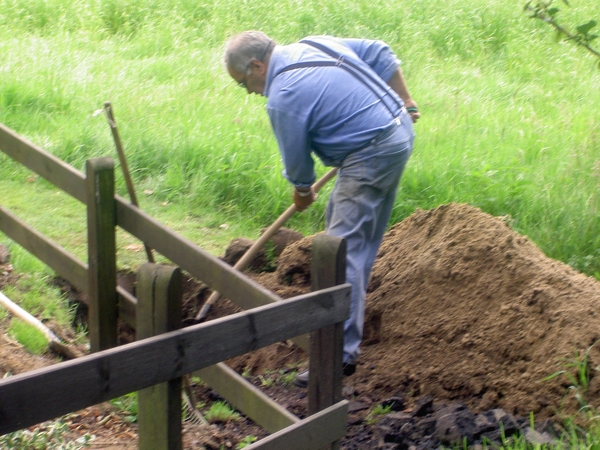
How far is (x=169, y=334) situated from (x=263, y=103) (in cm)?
692

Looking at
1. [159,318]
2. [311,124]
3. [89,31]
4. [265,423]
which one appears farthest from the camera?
[89,31]

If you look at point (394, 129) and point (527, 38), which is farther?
point (527, 38)

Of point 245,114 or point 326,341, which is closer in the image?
point 326,341

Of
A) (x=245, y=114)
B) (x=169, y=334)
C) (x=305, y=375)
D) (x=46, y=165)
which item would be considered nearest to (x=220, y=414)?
(x=305, y=375)

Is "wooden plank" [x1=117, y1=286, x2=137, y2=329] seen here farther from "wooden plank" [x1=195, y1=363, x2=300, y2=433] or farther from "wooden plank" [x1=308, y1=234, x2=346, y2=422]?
"wooden plank" [x1=308, y1=234, x2=346, y2=422]

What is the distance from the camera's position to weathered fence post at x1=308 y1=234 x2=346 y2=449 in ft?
9.45

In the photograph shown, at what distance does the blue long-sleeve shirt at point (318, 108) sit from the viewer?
396 cm

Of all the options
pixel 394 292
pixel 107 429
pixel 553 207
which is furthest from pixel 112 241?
pixel 553 207

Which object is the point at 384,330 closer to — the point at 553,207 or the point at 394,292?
the point at 394,292

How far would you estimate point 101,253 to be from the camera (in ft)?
12.5

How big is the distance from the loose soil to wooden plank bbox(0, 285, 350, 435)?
1.31 metres

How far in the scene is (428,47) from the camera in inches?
455

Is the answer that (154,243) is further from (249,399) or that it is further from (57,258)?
(57,258)

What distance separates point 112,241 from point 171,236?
26.9 inches
